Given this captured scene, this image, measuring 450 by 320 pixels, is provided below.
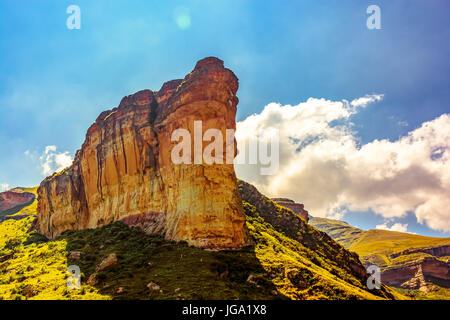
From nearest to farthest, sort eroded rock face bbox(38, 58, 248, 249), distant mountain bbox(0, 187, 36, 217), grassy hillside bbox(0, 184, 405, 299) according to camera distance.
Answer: grassy hillside bbox(0, 184, 405, 299) < eroded rock face bbox(38, 58, 248, 249) < distant mountain bbox(0, 187, 36, 217)

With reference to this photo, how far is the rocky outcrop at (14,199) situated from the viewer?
127850mm

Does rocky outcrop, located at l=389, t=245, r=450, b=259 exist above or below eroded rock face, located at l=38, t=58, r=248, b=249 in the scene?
below

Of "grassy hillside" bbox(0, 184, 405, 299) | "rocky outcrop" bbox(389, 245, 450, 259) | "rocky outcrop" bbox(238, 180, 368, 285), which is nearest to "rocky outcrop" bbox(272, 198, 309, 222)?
"rocky outcrop" bbox(389, 245, 450, 259)

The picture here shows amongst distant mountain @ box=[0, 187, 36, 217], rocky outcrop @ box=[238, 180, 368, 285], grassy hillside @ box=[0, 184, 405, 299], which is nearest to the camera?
grassy hillside @ box=[0, 184, 405, 299]

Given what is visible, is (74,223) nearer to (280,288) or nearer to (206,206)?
(206,206)

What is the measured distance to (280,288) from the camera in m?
27.8

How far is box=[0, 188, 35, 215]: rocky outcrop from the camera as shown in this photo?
127850mm

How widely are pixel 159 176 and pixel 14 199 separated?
121608 mm

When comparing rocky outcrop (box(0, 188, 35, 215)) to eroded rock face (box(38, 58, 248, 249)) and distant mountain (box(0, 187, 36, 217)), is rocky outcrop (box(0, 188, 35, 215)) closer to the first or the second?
distant mountain (box(0, 187, 36, 217))

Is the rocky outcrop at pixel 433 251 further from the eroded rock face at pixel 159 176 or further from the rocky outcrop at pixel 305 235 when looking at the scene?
the eroded rock face at pixel 159 176

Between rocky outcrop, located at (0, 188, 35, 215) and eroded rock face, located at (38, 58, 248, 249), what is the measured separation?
82603mm

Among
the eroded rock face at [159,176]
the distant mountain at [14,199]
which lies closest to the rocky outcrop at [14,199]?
the distant mountain at [14,199]

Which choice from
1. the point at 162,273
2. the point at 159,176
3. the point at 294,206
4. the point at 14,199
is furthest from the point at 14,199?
the point at 162,273
